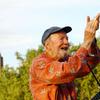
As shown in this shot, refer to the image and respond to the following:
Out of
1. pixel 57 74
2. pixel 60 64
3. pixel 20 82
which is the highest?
pixel 60 64

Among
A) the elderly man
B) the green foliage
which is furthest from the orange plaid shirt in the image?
the green foliage

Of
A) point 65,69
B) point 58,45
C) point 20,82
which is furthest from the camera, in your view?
point 20,82

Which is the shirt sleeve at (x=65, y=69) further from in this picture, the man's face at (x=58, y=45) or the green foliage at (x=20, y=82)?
Answer: the green foliage at (x=20, y=82)

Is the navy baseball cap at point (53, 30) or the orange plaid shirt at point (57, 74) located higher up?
the navy baseball cap at point (53, 30)

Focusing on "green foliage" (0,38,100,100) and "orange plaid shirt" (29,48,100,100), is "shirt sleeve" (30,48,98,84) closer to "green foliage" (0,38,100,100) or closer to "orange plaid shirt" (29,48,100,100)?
"orange plaid shirt" (29,48,100,100)

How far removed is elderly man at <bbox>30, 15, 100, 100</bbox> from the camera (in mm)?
6480

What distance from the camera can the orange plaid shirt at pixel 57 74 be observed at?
21.3 feet

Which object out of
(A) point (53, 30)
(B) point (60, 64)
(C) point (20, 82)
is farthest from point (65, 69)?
(C) point (20, 82)

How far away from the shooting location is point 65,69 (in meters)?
6.50

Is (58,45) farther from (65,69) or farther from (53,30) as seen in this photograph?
(65,69)

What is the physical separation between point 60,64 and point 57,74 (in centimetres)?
11

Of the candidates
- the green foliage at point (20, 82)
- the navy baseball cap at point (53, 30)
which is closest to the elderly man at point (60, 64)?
the navy baseball cap at point (53, 30)

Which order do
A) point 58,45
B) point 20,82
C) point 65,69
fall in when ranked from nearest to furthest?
point 65,69 < point 58,45 < point 20,82

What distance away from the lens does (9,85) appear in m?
28.7
